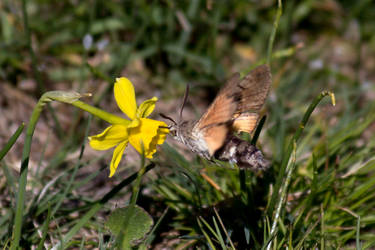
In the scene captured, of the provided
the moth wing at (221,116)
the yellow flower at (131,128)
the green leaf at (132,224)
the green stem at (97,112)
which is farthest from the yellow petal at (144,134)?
the green leaf at (132,224)

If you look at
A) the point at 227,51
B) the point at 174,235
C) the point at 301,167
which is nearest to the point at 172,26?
the point at 227,51

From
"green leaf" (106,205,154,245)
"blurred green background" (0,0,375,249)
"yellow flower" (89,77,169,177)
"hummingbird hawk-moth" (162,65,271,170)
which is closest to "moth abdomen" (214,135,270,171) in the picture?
"hummingbird hawk-moth" (162,65,271,170)

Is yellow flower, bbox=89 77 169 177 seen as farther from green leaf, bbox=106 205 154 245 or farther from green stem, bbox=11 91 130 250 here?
green leaf, bbox=106 205 154 245

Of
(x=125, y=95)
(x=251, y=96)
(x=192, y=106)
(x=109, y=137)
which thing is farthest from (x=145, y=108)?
(x=192, y=106)

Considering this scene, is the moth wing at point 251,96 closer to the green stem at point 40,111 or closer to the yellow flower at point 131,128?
the yellow flower at point 131,128

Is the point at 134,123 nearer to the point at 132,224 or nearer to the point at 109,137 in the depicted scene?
the point at 109,137
